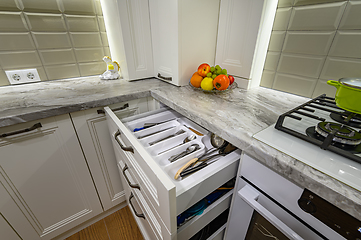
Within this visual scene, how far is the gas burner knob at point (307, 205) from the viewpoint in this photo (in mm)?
394

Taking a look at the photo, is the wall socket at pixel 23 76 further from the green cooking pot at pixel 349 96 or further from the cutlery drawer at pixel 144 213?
the green cooking pot at pixel 349 96

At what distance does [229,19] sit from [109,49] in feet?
2.98

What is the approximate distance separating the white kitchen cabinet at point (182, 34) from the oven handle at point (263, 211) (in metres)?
0.70

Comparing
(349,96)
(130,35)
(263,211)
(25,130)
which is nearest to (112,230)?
(25,130)

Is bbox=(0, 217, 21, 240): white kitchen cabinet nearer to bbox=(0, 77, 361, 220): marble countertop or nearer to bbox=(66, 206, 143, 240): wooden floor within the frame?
bbox=(66, 206, 143, 240): wooden floor

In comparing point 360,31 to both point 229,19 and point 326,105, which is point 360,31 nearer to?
point 326,105

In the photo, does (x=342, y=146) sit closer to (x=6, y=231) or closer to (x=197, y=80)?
(x=197, y=80)

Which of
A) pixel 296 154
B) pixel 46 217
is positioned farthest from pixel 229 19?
pixel 46 217

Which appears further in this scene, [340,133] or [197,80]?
[197,80]

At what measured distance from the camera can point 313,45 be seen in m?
0.76

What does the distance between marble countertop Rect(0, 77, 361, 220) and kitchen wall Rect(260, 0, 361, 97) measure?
0.29 ft

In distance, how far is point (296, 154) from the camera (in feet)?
1.38

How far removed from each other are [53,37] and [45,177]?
0.88 m

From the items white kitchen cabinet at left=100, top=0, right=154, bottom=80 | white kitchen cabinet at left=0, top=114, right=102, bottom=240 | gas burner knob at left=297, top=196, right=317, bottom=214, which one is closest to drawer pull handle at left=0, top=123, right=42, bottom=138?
white kitchen cabinet at left=0, top=114, right=102, bottom=240
